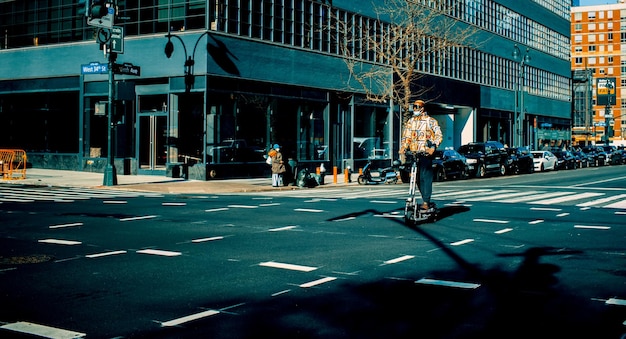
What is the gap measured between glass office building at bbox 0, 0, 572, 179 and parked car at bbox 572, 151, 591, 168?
591 inches

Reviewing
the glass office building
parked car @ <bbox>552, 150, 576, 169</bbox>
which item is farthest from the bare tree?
parked car @ <bbox>552, 150, 576, 169</bbox>

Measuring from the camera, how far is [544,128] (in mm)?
67688

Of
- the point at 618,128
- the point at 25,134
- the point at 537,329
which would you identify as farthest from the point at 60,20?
the point at 618,128

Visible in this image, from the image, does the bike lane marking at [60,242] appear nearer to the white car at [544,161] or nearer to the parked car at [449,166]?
the parked car at [449,166]

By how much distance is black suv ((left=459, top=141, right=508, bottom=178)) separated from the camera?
35312mm

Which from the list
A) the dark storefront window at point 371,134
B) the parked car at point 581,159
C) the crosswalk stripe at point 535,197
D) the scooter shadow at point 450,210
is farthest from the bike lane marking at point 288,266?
the parked car at point 581,159

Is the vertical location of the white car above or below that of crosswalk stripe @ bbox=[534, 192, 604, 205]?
above

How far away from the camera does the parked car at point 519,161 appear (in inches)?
1537

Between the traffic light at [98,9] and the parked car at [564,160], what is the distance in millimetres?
34841

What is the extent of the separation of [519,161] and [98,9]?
88.2 ft

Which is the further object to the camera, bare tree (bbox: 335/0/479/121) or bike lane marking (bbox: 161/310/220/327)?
bare tree (bbox: 335/0/479/121)

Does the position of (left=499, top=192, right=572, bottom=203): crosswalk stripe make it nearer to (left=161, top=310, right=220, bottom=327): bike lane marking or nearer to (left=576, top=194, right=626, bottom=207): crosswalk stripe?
(left=576, top=194, right=626, bottom=207): crosswalk stripe

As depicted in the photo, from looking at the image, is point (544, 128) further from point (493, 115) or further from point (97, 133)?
point (97, 133)

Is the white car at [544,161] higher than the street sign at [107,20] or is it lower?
lower
